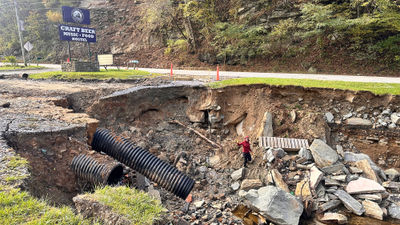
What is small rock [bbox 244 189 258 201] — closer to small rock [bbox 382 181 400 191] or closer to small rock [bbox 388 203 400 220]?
small rock [bbox 388 203 400 220]

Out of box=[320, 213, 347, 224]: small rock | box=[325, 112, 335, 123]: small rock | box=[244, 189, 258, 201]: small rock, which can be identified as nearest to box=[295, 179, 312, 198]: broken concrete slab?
box=[320, 213, 347, 224]: small rock

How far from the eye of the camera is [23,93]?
9.95m

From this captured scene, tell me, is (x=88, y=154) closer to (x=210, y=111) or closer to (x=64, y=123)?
(x=64, y=123)

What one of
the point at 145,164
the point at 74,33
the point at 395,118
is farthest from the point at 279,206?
the point at 74,33

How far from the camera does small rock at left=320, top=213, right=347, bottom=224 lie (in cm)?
564

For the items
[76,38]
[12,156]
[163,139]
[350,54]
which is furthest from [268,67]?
[12,156]

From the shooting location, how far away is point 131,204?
3.57 m

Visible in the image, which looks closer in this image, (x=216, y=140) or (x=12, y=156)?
(x=12, y=156)

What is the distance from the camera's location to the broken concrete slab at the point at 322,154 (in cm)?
682

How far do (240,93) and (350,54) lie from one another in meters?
11.2

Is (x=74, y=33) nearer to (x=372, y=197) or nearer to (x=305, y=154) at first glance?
(x=305, y=154)

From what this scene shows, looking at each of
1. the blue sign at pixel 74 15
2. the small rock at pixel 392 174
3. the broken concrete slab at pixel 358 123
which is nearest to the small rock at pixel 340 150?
the broken concrete slab at pixel 358 123

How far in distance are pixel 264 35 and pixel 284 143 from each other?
43.7 feet

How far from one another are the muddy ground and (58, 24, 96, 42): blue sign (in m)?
8.27
